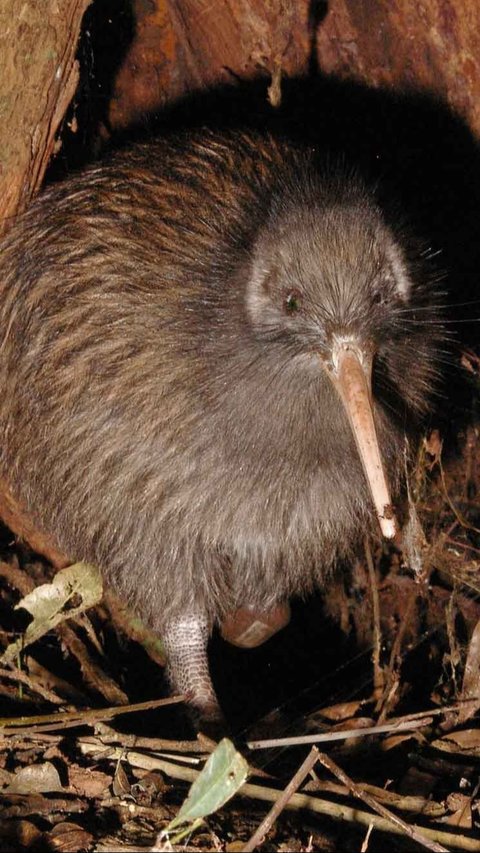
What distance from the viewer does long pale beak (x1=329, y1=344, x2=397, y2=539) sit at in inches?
119

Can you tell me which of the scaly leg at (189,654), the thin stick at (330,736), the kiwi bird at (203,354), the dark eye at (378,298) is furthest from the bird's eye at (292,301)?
the scaly leg at (189,654)

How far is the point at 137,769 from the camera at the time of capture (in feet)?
10.2

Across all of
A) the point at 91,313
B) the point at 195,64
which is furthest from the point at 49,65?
the point at 195,64

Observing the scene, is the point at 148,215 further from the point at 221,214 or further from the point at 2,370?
the point at 2,370

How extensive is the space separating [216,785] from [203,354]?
4.77 feet

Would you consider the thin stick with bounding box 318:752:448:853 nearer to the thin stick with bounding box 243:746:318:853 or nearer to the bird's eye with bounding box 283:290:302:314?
the thin stick with bounding box 243:746:318:853

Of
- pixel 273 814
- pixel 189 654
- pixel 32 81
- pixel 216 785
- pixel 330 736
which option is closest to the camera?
pixel 216 785

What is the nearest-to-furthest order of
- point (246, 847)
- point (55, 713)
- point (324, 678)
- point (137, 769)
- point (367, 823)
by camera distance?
point (246, 847)
point (367, 823)
point (137, 769)
point (55, 713)
point (324, 678)

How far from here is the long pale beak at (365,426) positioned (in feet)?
9.92

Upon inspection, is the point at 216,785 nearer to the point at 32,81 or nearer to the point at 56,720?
the point at 56,720

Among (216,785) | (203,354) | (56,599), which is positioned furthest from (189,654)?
(216,785)

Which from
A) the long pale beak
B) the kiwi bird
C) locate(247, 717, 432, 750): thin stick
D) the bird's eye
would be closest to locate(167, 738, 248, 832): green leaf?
locate(247, 717, 432, 750): thin stick

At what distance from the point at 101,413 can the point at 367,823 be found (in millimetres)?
1452

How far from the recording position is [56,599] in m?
3.71
